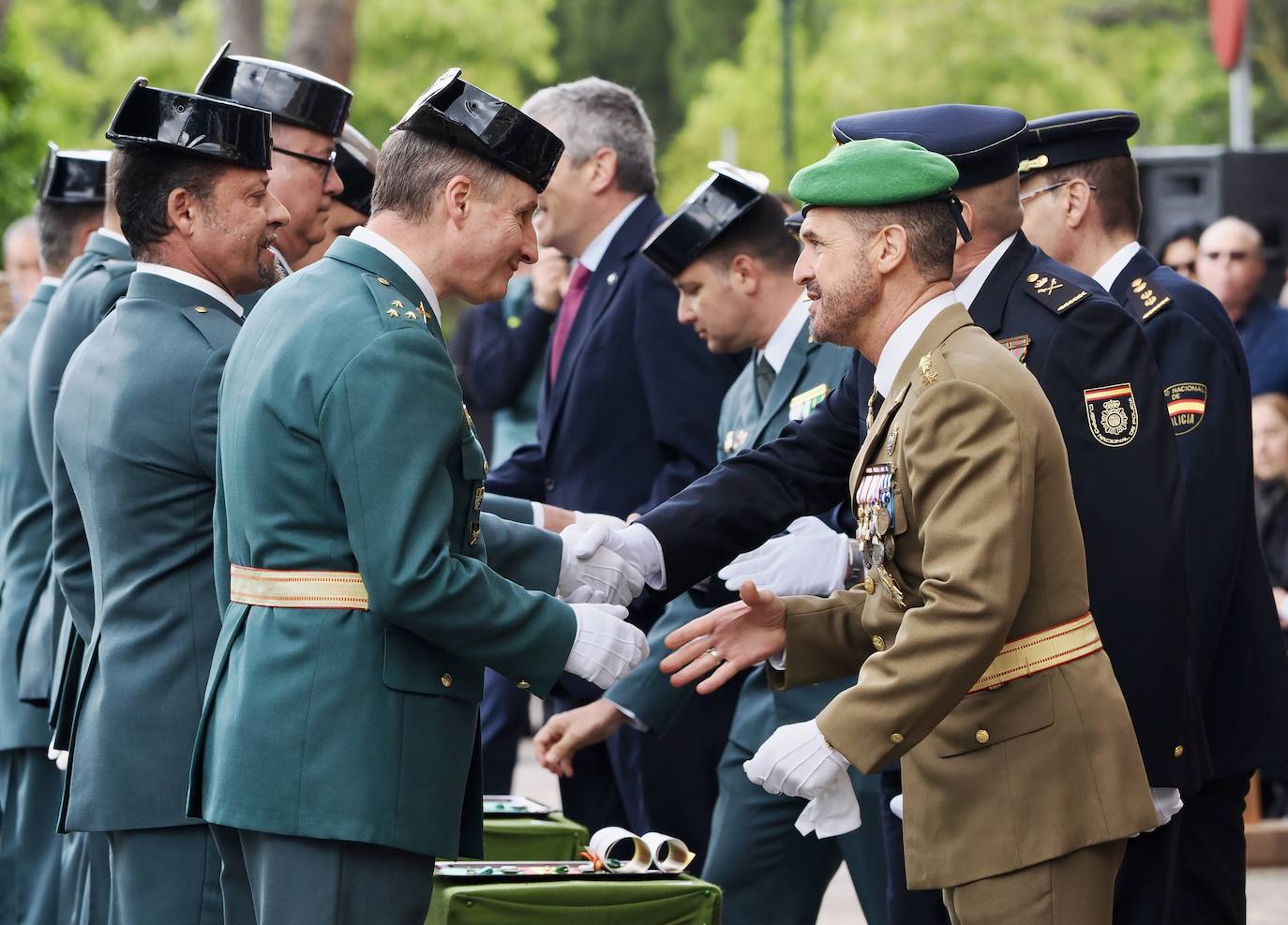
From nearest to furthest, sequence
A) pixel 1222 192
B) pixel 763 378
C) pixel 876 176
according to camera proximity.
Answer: pixel 876 176 < pixel 763 378 < pixel 1222 192

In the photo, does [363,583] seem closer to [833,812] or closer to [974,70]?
[833,812]

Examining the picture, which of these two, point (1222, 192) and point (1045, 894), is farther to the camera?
point (1222, 192)

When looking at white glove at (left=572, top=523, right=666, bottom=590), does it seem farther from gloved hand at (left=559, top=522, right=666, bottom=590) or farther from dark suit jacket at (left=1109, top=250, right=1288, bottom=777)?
dark suit jacket at (left=1109, top=250, right=1288, bottom=777)

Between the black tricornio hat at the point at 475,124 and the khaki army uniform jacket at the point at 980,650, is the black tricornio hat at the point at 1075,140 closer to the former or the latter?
the khaki army uniform jacket at the point at 980,650

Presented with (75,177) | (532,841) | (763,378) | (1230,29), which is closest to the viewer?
(532,841)

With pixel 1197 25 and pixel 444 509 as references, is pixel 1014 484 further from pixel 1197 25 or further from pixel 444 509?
pixel 1197 25

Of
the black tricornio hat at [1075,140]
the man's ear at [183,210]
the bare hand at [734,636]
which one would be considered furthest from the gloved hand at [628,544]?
the black tricornio hat at [1075,140]

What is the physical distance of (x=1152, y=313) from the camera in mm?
4262

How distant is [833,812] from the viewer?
3.08 metres

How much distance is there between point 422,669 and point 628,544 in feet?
3.36

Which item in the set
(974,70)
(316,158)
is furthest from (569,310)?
(974,70)

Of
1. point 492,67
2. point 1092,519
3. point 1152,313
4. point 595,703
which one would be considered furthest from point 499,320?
point 492,67

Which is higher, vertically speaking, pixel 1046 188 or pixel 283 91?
pixel 283 91

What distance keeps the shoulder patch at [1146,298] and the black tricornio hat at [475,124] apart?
1.63m
